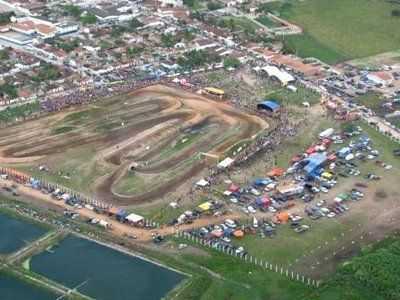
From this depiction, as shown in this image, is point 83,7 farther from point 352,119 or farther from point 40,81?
point 352,119

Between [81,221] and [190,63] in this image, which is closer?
[81,221]

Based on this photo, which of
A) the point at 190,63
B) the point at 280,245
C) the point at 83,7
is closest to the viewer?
the point at 280,245

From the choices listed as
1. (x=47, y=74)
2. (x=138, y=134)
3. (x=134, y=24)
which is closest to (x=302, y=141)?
(x=138, y=134)

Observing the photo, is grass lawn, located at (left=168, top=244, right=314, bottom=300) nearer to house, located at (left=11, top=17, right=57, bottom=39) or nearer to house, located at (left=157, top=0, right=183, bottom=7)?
house, located at (left=11, top=17, right=57, bottom=39)

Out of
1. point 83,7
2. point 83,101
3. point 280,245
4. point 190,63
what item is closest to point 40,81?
point 83,101

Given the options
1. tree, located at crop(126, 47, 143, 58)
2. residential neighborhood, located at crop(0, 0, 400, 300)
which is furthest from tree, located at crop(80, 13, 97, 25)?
tree, located at crop(126, 47, 143, 58)

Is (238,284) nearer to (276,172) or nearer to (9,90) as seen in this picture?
(276,172)
